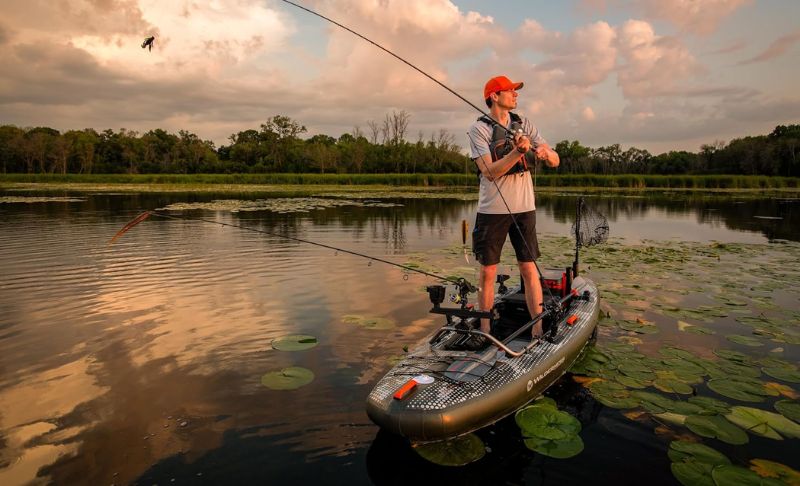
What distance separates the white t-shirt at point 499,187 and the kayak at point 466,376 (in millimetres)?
1060

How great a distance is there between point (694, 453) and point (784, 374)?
2.33 metres

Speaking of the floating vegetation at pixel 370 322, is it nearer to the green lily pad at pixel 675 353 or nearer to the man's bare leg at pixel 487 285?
the man's bare leg at pixel 487 285

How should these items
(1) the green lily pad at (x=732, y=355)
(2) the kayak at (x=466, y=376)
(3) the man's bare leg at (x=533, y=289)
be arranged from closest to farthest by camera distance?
(2) the kayak at (x=466, y=376)
(3) the man's bare leg at (x=533, y=289)
(1) the green lily pad at (x=732, y=355)

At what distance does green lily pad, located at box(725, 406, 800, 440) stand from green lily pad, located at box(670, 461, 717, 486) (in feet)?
2.88

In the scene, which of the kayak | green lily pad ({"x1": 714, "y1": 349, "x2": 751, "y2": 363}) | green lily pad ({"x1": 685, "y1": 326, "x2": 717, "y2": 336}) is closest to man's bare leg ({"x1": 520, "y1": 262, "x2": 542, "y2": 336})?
the kayak

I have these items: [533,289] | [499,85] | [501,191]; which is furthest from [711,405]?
[499,85]

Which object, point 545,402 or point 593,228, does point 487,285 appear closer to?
point 545,402

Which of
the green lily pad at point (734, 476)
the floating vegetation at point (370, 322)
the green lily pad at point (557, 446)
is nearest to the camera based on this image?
the green lily pad at point (734, 476)

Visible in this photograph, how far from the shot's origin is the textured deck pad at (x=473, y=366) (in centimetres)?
390

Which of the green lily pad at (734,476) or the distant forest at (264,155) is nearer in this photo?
the green lily pad at (734,476)

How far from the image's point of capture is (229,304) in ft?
25.9

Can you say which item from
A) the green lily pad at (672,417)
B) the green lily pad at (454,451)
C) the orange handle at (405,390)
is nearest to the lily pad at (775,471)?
the green lily pad at (672,417)

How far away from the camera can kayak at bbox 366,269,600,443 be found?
349 centimetres

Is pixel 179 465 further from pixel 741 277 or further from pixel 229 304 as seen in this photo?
pixel 741 277
